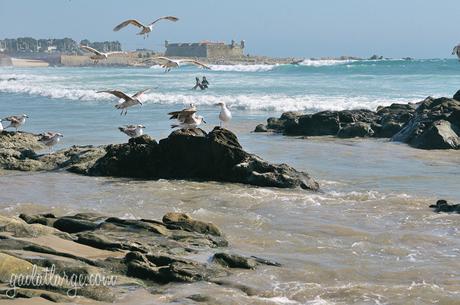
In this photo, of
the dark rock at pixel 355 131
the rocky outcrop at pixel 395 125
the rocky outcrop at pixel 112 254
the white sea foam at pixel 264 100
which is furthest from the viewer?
the white sea foam at pixel 264 100

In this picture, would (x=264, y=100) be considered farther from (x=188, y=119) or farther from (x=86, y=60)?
(x=86, y=60)

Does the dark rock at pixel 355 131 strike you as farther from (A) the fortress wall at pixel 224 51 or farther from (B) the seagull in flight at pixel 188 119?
(A) the fortress wall at pixel 224 51

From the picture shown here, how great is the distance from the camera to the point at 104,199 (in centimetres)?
1124

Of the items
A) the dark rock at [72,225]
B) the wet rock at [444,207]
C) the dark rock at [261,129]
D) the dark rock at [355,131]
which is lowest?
the dark rock at [261,129]

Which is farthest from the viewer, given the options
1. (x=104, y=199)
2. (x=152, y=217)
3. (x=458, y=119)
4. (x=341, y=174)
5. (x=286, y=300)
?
(x=458, y=119)

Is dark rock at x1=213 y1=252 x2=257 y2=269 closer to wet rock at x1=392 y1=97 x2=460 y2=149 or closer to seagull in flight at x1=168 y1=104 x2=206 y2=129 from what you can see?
seagull in flight at x1=168 y1=104 x2=206 y2=129

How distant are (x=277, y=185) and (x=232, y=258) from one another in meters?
4.79

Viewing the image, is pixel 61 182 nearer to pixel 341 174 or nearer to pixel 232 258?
pixel 341 174

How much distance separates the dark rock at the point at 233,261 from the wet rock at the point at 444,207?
372 cm

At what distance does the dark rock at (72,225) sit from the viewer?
333 inches

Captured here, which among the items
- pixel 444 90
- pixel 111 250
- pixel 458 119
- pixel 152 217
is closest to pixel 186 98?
pixel 444 90

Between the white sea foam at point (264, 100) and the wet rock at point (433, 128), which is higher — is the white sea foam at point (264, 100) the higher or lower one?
the lower one

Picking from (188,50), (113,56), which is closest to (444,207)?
(113,56)

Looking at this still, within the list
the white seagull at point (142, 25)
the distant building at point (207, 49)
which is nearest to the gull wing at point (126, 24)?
the white seagull at point (142, 25)
